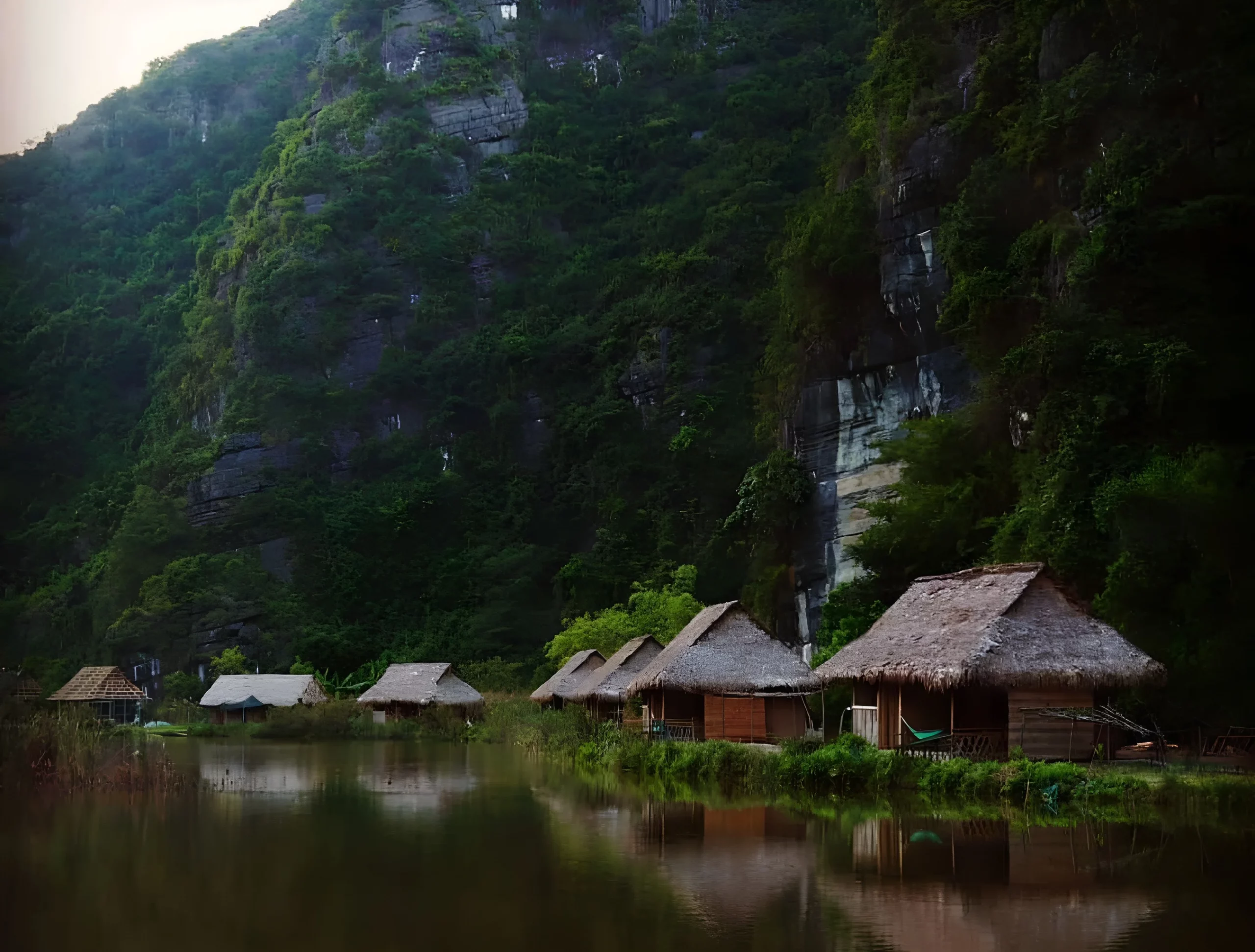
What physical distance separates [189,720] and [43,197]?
4535 centimetres

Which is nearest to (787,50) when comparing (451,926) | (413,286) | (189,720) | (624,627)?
(413,286)

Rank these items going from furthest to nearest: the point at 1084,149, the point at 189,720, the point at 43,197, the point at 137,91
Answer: the point at 137,91 → the point at 43,197 → the point at 189,720 → the point at 1084,149

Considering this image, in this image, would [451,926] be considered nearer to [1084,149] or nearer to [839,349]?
[1084,149]

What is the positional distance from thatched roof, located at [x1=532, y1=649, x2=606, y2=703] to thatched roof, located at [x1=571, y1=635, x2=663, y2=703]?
2.96 metres

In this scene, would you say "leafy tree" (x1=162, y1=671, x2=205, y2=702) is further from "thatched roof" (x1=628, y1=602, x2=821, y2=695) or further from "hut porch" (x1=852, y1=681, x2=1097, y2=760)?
"hut porch" (x1=852, y1=681, x2=1097, y2=760)

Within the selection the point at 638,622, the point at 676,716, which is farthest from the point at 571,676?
the point at 676,716

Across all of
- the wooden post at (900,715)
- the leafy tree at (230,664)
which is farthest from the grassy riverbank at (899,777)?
the leafy tree at (230,664)

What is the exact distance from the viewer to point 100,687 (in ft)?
174

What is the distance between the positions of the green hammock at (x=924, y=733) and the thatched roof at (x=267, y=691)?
3571 cm

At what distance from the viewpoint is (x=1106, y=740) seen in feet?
70.9

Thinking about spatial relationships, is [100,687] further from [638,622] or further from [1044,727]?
[1044,727]

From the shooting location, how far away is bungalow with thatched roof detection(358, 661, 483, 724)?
49562mm

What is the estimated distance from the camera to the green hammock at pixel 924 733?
21984mm

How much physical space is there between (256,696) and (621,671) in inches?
890
